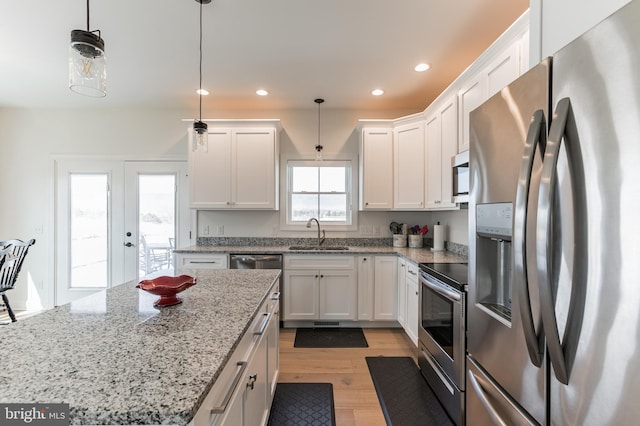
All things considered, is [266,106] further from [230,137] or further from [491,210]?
[491,210]

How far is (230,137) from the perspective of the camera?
3576 millimetres

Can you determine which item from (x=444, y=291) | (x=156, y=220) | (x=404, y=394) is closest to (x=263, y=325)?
(x=444, y=291)

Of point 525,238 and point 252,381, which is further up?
point 525,238

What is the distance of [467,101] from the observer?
235 centimetres

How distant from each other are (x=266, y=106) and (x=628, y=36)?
11.8 ft

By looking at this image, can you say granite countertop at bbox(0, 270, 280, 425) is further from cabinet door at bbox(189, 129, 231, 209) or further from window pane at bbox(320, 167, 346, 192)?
window pane at bbox(320, 167, 346, 192)

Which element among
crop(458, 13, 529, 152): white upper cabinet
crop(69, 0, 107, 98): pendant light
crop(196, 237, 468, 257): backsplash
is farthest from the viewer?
crop(196, 237, 468, 257): backsplash

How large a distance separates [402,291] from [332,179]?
69.1 inches

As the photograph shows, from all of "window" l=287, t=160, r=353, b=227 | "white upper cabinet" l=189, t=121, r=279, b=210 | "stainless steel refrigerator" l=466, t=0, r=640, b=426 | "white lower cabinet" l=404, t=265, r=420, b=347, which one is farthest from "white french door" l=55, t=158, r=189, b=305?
"stainless steel refrigerator" l=466, t=0, r=640, b=426

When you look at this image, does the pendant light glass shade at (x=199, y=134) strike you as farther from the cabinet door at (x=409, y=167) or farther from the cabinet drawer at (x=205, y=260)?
the cabinet door at (x=409, y=167)

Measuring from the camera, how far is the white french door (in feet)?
12.9

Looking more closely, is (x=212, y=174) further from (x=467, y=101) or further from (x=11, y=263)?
(x=467, y=101)

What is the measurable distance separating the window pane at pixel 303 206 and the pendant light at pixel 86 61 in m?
2.77

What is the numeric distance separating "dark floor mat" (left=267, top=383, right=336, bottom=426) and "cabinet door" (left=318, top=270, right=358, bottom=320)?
107 cm
